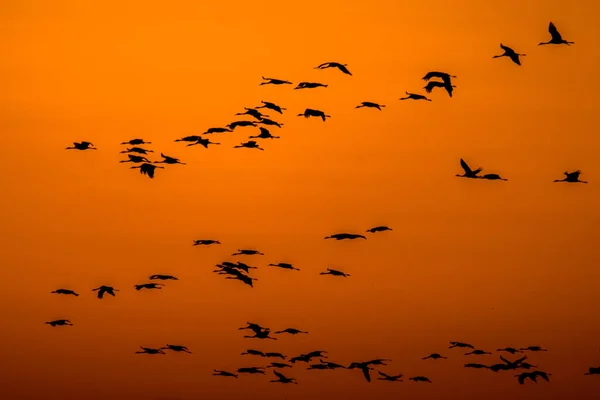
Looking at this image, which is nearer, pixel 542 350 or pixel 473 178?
pixel 473 178

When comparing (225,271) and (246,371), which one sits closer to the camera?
(225,271)

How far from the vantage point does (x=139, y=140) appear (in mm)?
53250

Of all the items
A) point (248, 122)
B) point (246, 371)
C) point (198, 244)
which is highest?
point (248, 122)

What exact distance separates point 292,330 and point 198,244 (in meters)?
7.46

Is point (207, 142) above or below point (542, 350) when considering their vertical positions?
above

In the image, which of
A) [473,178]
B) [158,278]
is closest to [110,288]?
[158,278]

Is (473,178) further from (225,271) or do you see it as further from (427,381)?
(427,381)

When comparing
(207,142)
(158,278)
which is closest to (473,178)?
(207,142)

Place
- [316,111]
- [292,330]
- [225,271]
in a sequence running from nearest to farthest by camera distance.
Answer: [316,111] → [225,271] → [292,330]

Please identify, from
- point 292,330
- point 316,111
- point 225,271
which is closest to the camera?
point 316,111

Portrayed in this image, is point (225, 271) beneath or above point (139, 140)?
beneath

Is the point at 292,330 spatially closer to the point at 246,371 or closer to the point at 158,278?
the point at 246,371

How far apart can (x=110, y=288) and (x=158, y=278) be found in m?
2.37

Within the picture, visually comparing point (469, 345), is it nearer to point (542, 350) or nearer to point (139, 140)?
point (542, 350)
